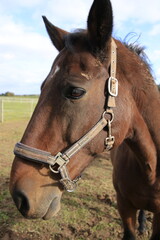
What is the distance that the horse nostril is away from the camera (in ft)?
5.62

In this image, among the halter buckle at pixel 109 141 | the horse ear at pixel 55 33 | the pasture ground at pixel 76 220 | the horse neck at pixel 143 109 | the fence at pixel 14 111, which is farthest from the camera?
the fence at pixel 14 111

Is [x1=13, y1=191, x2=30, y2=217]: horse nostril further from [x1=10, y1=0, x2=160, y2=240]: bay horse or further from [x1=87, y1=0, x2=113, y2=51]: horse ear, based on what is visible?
[x1=87, y1=0, x2=113, y2=51]: horse ear

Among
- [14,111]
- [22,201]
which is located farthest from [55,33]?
[14,111]

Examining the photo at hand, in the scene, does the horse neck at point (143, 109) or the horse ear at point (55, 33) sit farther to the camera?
the horse ear at point (55, 33)

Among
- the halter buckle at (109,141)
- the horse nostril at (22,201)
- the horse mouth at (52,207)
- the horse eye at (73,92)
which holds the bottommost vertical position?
the horse mouth at (52,207)

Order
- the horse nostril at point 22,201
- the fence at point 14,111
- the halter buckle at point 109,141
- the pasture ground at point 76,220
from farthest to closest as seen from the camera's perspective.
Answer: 1. the fence at point 14,111
2. the pasture ground at point 76,220
3. the halter buckle at point 109,141
4. the horse nostril at point 22,201

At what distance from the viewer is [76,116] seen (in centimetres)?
182

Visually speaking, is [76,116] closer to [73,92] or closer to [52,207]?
[73,92]

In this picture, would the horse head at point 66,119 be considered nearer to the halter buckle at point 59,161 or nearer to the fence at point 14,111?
the halter buckle at point 59,161

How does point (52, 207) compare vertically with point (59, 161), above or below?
below

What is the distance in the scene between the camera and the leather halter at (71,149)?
1744mm

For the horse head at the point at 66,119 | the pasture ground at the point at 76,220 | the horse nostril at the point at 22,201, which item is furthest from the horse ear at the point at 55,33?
the pasture ground at the point at 76,220

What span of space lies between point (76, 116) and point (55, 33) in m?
1.09

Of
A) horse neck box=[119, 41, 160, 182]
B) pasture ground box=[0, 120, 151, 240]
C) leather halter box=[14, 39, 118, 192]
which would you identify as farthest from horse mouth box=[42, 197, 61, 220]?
pasture ground box=[0, 120, 151, 240]
